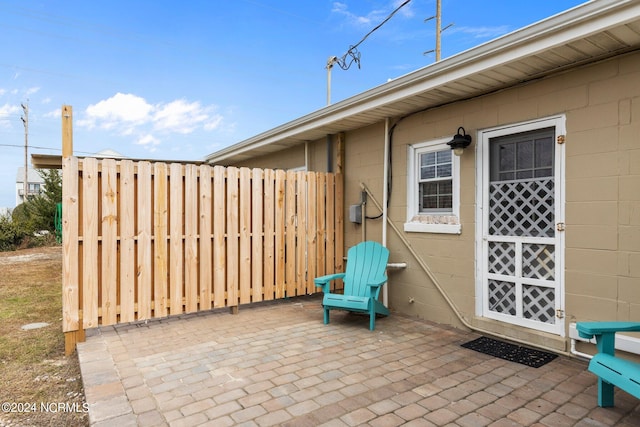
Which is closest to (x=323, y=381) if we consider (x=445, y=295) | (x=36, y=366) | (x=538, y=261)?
(x=445, y=295)

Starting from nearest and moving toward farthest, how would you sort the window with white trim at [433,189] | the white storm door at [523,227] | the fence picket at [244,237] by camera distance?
1. the white storm door at [523,227]
2. the window with white trim at [433,189]
3. the fence picket at [244,237]

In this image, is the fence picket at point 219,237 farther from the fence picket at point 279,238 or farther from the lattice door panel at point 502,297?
the lattice door panel at point 502,297

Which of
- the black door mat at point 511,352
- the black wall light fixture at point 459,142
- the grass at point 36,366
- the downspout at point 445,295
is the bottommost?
the grass at point 36,366

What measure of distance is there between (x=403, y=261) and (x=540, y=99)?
2.33 m

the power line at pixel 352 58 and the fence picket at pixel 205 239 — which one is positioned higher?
the power line at pixel 352 58

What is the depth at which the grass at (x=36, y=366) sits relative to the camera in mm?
2477

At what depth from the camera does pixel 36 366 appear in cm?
328

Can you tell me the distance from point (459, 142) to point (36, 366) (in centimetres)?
448

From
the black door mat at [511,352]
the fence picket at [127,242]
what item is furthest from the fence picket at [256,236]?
the black door mat at [511,352]

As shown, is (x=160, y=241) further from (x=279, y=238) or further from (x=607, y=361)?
(x=607, y=361)

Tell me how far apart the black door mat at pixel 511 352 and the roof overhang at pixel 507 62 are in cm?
249

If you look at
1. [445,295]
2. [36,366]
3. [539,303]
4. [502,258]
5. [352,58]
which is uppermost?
[352,58]

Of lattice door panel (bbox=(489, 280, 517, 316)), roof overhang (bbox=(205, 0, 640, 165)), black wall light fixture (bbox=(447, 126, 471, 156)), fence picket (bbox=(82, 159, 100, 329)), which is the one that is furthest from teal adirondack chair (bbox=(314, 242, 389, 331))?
fence picket (bbox=(82, 159, 100, 329))

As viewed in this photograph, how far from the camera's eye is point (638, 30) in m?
2.57
